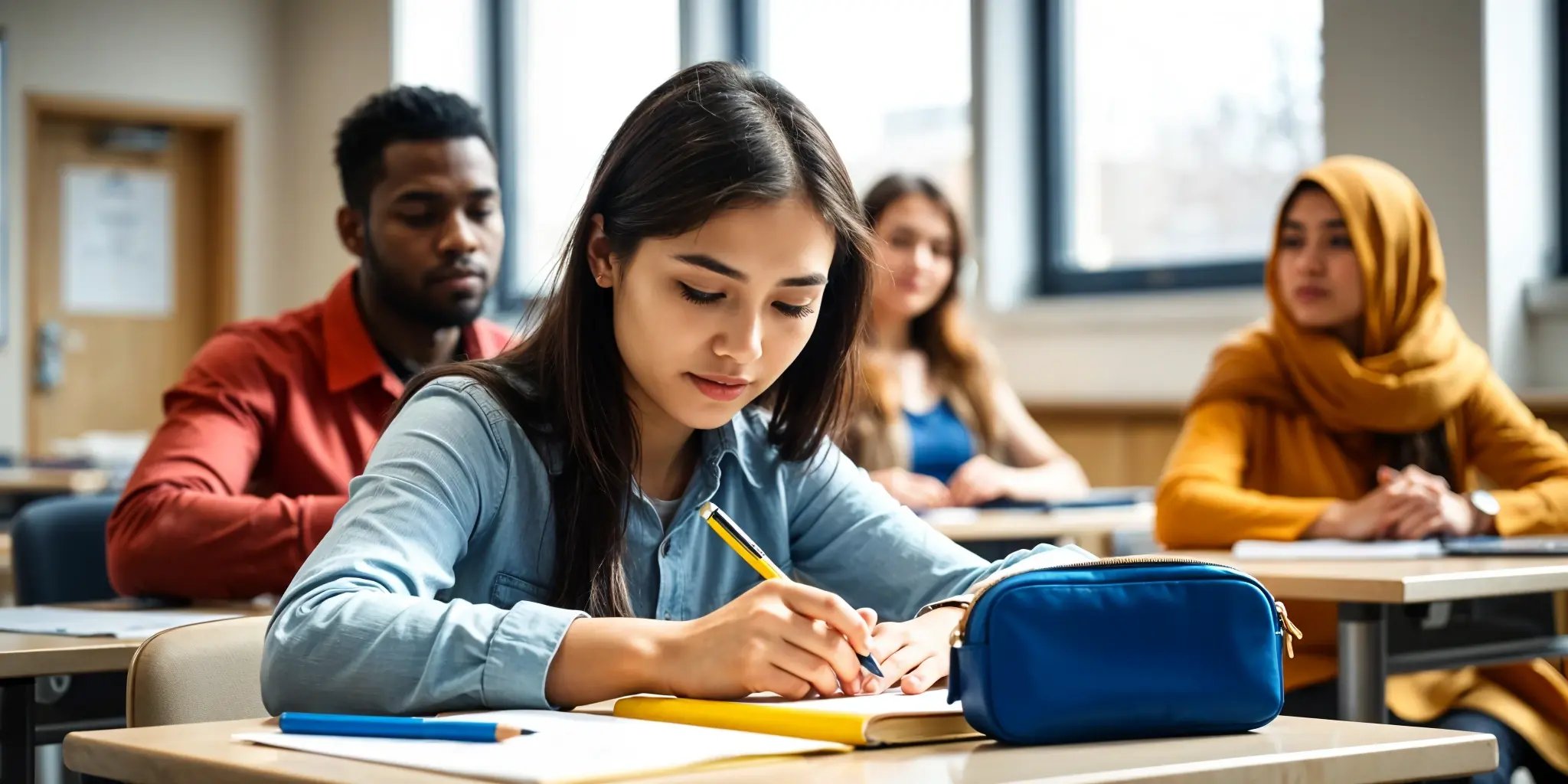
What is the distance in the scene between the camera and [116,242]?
8461mm

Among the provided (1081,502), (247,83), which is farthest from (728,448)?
(247,83)

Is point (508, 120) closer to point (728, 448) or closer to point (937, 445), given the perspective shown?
point (937, 445)

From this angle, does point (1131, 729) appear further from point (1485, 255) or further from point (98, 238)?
point (98, 238)

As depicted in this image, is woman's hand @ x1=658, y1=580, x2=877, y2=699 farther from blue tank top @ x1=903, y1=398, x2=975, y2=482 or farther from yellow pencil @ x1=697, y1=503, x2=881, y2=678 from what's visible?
blue tank top @ x1=903, y1=398, x2=975, y2=482

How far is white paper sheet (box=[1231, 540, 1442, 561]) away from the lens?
233 cm

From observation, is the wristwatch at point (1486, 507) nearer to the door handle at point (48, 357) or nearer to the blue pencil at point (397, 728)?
the blue pencil at point (397, 728)

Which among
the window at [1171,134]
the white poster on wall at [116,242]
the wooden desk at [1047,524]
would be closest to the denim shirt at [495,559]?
the wooden desk at [1047,524]

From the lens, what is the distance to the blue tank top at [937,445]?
13.2ft

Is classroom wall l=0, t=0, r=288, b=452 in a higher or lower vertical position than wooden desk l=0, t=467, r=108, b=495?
higher

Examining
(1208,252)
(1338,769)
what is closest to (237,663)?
(1338,769)

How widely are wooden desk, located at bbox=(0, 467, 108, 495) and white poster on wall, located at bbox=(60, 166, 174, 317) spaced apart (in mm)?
3578

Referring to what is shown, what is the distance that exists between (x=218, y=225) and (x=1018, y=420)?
5.84 metres

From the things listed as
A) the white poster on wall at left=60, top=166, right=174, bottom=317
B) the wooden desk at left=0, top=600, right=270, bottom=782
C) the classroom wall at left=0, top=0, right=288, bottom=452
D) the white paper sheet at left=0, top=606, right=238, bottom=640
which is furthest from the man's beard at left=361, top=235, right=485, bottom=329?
the white poster on wall at left=60, top=166, right=174, bottom=317

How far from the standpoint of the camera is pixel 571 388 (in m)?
1.46
